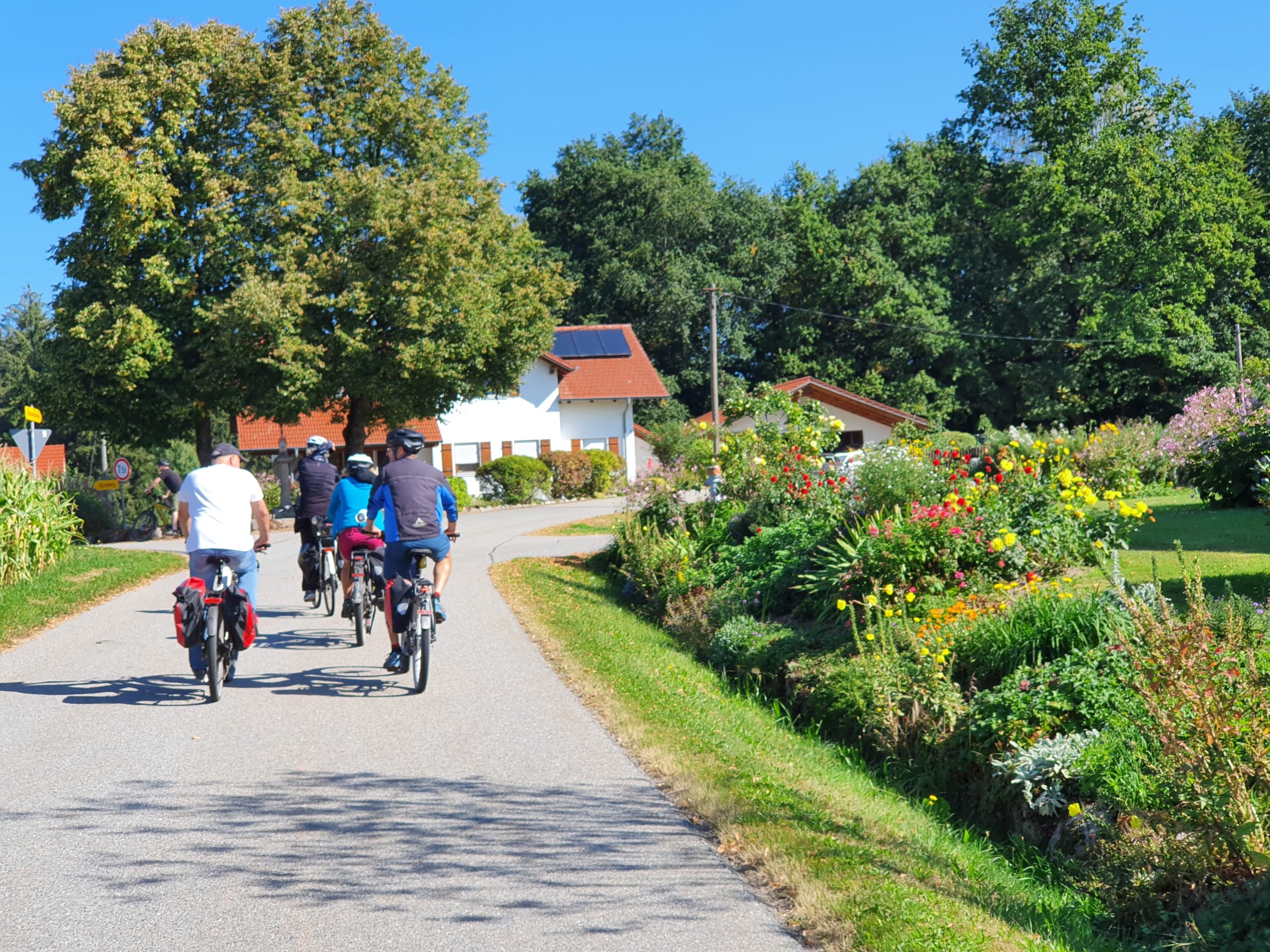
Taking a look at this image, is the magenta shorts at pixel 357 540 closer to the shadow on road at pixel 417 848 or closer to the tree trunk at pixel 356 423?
the shadow on road at pixel 417 848

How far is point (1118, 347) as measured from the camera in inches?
1919

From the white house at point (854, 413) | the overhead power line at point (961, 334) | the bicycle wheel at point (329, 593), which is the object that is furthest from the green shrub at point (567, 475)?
the bicycle wheel at point (329, 593)

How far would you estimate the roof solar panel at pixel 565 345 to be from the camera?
54.7 meters

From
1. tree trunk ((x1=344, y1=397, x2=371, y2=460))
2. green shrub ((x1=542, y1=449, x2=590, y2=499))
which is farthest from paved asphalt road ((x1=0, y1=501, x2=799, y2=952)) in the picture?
green shrub ((x1=542, y1=449, x2=590, y2=499))

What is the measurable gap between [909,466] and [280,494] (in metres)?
30.9

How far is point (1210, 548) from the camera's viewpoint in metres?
13.4

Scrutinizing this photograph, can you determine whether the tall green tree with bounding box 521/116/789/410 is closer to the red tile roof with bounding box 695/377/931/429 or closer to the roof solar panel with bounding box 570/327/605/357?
the roof solar panel with bounding box 570/327/605/357

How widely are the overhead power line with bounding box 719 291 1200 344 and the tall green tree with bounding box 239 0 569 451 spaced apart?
21.2 metres

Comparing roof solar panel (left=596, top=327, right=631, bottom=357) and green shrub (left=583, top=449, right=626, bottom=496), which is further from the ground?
roof solar panel (left=596, top=327, right=631, bottom=357)

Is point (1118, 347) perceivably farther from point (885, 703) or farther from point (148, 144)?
point (885, 703)

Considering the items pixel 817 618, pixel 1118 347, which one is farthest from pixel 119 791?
pixel 1118 347

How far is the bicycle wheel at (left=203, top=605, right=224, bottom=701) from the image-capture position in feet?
28.9

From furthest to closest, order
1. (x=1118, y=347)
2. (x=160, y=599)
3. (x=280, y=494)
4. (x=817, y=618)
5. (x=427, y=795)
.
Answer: (x=1118, y=347)
(x=280, y=494)
(x=160, y=599)
(x=817, y=618)
(x=427, y=795)

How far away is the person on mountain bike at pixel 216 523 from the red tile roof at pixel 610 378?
4247 cm
